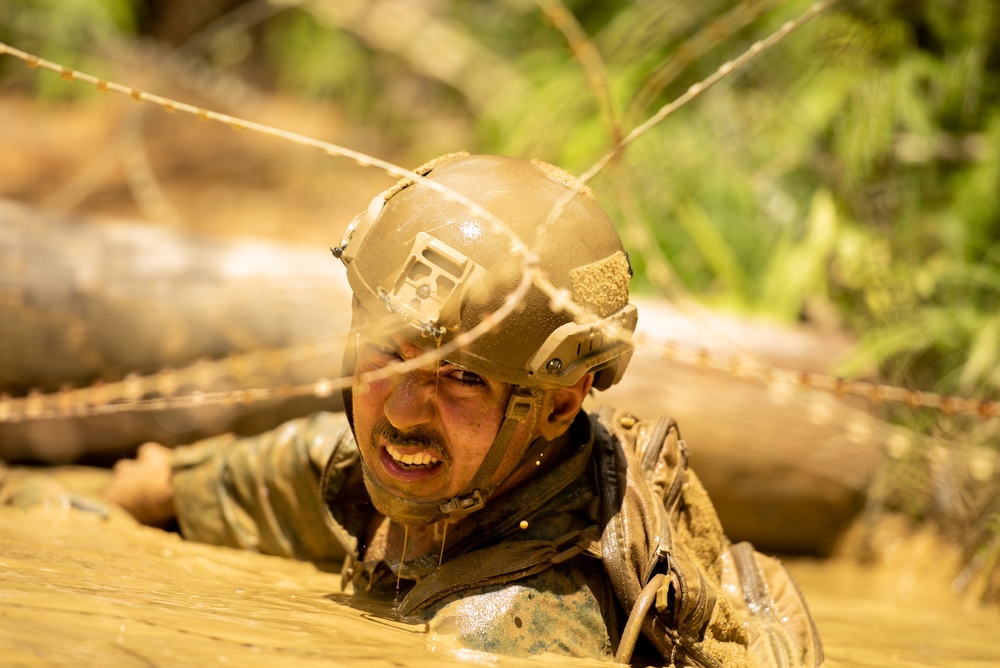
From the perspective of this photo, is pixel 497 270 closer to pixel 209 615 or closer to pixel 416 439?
pixel 416 439

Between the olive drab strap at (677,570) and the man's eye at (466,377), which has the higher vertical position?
the man's eye at (466,377)

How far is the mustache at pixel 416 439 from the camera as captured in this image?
8.20ft

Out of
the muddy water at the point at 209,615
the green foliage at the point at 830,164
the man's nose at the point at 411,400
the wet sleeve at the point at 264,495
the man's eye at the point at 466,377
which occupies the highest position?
the green foliage at the point at 830,164

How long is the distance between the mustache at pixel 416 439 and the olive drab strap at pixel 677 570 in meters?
0.44

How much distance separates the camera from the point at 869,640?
341 cm

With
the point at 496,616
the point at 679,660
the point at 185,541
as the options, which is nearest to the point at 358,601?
the point at 496,616

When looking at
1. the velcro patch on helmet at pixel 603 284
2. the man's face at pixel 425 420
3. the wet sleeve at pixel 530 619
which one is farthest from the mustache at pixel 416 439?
the velcro patch on helmet at pixel 603 284

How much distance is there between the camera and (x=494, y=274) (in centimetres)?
240

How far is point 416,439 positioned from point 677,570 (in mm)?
685

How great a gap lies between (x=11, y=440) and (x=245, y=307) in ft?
3.47

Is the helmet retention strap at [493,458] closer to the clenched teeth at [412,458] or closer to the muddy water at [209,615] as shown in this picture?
the clenched teeth at [412,458]

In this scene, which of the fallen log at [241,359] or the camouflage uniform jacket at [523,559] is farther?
the fallen log at [241,359]

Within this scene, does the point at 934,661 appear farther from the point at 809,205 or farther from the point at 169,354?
the point at 809,205

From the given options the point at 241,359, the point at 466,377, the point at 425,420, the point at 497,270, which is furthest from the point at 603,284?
the point at 241,359
